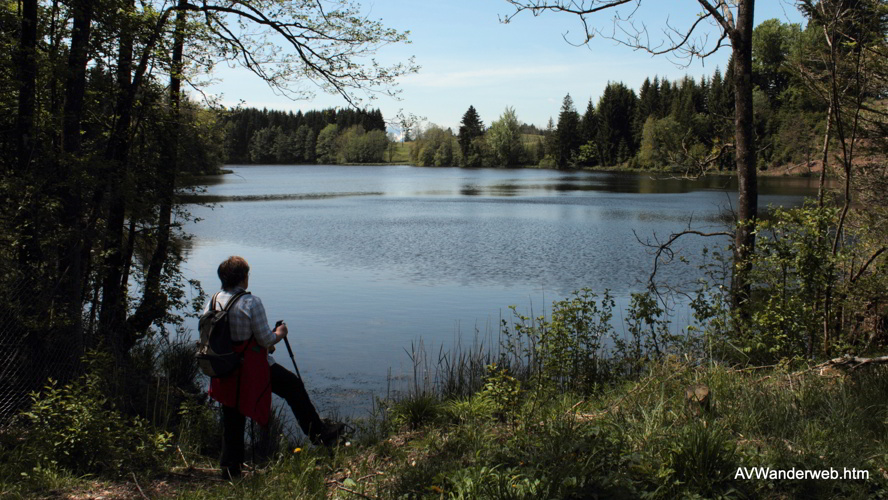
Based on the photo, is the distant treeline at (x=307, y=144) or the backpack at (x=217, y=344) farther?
the distant treeline at (x=307, y=144)

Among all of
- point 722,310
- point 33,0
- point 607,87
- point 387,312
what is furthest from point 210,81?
point 607,87

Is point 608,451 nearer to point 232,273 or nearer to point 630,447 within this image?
point 630,447

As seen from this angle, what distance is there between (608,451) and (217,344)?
109 inches

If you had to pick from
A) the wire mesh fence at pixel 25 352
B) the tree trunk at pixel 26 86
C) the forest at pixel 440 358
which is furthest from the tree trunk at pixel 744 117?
the tree trunk at pixel 26 86

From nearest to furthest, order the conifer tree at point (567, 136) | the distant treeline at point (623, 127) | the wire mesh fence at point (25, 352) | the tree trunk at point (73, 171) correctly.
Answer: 1. the wire mesh fence at point (25, 352)
2. the tree trunk at point (73, 171)
3. the distant treeline at point (623, 127)
4. the conifer tree at point (567, 136)

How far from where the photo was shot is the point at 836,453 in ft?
12.8

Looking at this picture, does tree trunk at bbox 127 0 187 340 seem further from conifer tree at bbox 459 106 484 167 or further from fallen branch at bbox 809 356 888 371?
conifer tree at bbox 459 106 484 167

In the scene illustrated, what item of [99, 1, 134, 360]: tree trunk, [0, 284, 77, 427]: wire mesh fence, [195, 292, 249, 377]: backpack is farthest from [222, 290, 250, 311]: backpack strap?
[99, 1, 134, 360]: tree trunk

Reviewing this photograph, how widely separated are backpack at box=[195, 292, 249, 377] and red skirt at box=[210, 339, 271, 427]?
10 centimetres

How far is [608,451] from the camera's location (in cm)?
396

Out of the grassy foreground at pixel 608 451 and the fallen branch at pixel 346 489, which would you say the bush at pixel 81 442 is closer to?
the grassy foreground at pixel 608 451

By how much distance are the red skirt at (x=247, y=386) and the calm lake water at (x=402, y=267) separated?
10.7ft

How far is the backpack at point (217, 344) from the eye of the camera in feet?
15.6

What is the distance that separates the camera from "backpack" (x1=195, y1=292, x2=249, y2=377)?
4.76 metres
